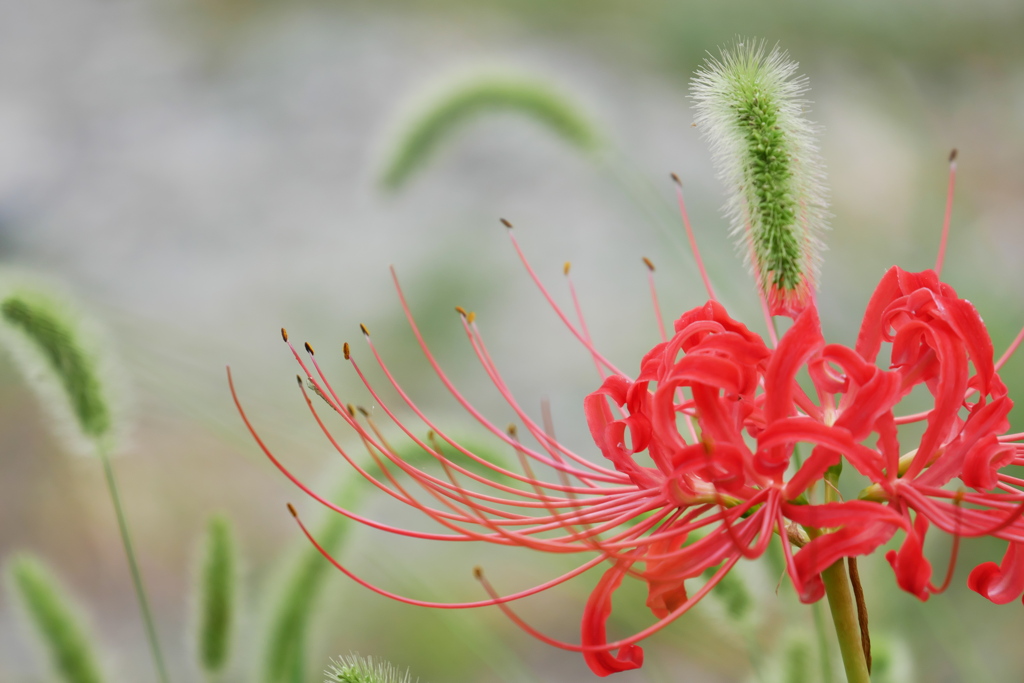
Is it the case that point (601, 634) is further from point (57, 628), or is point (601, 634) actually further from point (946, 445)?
point (57, 628)

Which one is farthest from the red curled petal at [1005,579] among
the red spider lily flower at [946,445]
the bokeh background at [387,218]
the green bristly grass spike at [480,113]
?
the bokeh background at [387,218]

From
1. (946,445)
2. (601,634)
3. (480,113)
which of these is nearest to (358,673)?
(601,634)

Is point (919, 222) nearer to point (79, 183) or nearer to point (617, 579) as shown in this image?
point (617, 579)

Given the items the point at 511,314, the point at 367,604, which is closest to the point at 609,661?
the point at 367,604

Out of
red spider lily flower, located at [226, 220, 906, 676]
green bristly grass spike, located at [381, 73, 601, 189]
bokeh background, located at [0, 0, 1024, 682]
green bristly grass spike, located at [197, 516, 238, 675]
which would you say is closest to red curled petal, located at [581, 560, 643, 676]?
red spider lily flower, located at [226, 220, 906, 676]

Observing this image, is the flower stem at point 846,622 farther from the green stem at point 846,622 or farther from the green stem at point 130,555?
the green stem at point 130,555

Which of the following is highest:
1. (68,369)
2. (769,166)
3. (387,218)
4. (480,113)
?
(387,218)
